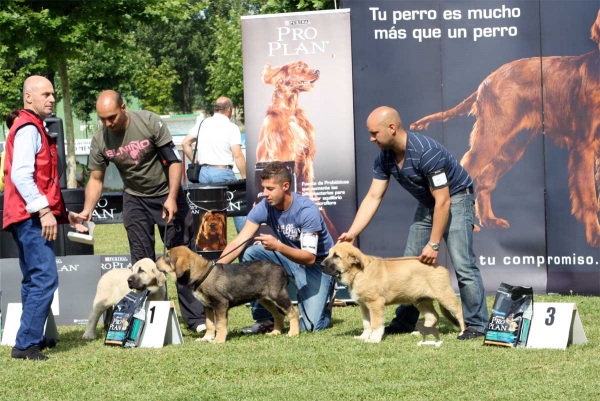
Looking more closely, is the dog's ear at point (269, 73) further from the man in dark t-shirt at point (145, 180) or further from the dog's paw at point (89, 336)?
the dog's paw at point (89, 336)

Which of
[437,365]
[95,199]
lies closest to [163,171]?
[95,199]

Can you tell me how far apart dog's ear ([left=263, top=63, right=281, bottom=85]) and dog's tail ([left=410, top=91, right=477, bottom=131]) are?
4.88 ft

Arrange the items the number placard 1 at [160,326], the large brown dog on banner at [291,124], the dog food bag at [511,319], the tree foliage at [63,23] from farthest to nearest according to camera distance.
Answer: the tree foliage at [63,23] → the large brown dog on banner at [291,124] → the number placard 1 at [160,326] → the dog food bag at [511,319]

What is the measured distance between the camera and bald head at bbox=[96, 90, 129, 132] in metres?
6.73

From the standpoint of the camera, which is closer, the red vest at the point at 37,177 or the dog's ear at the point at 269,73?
the red vest at the point at 37,177

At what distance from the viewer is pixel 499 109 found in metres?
8.58

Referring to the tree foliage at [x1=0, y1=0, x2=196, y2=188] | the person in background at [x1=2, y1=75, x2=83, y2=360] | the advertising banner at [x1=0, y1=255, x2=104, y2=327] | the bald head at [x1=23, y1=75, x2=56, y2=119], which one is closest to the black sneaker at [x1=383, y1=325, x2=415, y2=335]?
the person in background at [x1=2, y1=75, x2=83, y2=360]

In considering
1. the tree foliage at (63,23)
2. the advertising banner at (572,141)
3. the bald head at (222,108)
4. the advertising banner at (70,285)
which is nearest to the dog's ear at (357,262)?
the advertising banner at (70,285)

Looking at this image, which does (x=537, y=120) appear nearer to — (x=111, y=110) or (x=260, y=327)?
(x=260, y=327)

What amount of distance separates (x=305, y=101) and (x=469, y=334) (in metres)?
3.15

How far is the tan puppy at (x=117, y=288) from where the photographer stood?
6.71 metres

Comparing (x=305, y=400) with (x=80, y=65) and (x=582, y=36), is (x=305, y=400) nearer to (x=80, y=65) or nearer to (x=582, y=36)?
(x=582, y=36)

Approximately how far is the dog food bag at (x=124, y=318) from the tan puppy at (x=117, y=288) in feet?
0.73

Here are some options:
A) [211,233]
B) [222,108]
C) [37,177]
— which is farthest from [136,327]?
[222,108]
